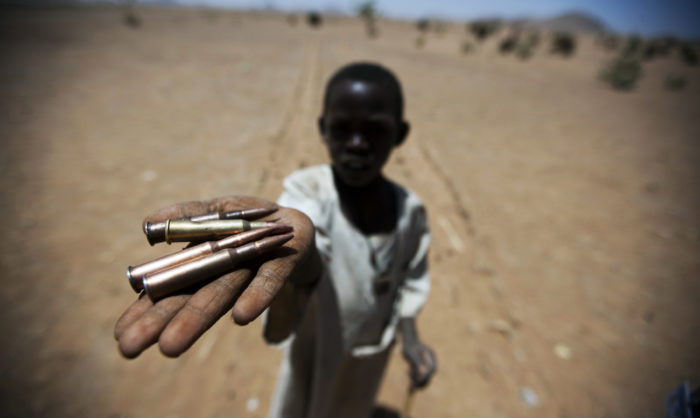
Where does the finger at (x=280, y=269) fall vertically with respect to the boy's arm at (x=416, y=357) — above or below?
above

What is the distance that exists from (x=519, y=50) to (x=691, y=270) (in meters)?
28.4

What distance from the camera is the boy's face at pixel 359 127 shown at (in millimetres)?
1606

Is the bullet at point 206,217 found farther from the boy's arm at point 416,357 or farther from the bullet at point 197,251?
the boy's arm at point 416,357

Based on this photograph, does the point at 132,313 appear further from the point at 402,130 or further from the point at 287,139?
the point at 287,139

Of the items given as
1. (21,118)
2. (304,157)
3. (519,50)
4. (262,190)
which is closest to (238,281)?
(262,190)

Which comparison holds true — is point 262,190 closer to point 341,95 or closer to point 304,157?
point 304,157

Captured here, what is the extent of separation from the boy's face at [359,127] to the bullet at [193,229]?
607 millimetres

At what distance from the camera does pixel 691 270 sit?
514 centimetres

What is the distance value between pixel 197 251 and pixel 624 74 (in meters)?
25.7

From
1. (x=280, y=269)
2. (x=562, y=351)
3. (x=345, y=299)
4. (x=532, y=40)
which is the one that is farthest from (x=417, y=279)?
(x=532, y=40)

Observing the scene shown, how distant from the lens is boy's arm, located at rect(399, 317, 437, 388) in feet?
7.40

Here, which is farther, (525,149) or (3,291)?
(525,149)

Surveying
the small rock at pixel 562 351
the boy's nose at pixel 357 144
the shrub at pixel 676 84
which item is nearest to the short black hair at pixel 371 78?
the boy's nose at pixel 357 144

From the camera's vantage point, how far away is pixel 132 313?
96 centimetres
